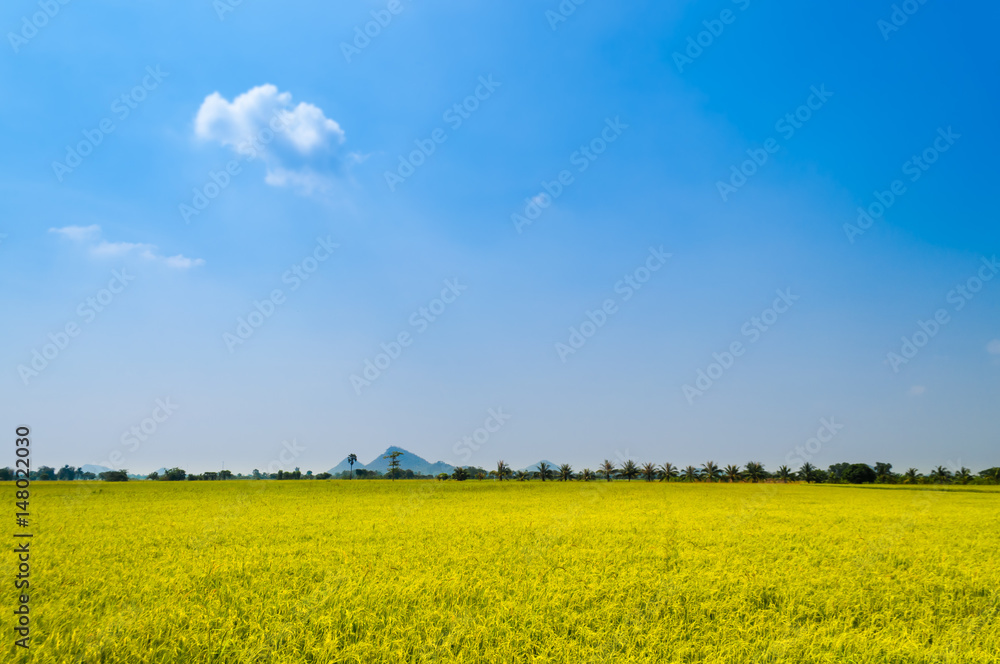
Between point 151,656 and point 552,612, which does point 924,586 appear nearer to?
point 552,612

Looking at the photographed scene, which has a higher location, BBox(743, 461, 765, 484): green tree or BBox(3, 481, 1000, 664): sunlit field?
BBox(3, 481, 1000, 664): sunlit field

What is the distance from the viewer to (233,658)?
5500 mm

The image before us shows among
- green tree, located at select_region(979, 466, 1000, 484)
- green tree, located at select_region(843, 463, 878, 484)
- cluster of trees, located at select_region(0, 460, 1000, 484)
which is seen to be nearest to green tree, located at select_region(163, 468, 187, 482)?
cluster of trees, located at select_region(0, 460, 1000, 484)

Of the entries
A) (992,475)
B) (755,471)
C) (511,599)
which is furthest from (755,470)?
(511,599)

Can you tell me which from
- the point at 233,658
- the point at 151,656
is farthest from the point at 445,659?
the point at 151,656

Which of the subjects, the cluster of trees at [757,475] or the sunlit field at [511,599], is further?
the cluster of trees at [757,475]

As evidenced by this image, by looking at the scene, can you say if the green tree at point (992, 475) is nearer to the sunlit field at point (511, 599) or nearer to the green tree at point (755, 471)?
the green tree at point (755, 471)

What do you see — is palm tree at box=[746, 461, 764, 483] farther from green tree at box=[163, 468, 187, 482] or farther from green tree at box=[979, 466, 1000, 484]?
green tree at box=[163, 468, 187, 482]

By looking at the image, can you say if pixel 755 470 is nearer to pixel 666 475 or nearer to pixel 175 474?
pixel 666 475

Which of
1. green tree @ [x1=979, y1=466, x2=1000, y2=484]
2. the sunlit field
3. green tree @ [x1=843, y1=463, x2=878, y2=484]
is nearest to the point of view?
the sunlit field

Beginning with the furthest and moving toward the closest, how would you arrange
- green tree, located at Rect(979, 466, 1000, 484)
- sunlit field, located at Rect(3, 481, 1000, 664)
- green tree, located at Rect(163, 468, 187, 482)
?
green tree, located at Rect(163, 468, 187, 482) < green tree, located at Rect(979, 466, 1000, 484) < sunlit field, located at Rect(3, 481, 1000, 664)

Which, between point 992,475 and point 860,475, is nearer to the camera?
point 992,475

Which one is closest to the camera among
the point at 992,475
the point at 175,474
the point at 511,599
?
the point at 511,599

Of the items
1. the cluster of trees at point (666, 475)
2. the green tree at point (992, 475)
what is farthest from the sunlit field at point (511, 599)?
the green tree at point (992, 475)
